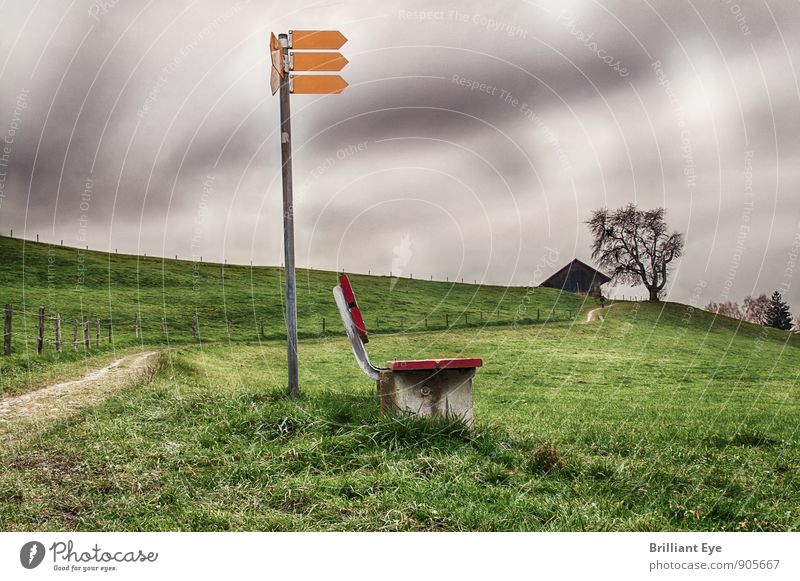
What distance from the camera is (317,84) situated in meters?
5.41

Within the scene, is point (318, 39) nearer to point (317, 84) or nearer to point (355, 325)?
point (317, 84)

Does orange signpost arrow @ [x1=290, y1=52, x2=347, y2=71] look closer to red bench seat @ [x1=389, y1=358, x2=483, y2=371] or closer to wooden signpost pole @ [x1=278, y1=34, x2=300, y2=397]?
wooden signpost pole @ [x1=278, y1=34, x2=300, y2=397]

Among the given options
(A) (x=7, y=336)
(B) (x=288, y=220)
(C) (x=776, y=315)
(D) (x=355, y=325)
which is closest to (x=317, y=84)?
(B) (x=288, y=220)

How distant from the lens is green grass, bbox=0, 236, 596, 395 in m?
21.5

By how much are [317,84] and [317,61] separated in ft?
0.63

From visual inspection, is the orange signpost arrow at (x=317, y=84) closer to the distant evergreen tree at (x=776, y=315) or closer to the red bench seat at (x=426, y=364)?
the red bench seat at (x=426, y=364)

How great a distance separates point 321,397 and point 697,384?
10.7 m

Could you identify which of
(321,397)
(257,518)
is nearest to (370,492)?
(257,518)

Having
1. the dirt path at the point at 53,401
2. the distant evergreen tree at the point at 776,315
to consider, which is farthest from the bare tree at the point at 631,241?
the dirt path at the point at 53,401

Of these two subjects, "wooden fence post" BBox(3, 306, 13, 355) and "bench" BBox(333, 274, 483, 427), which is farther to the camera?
"wooden fence post" BBox(3, 306, 13, 355)

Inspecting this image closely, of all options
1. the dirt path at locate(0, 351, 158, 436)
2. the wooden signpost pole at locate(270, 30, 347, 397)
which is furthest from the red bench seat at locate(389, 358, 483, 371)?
the dirt path at locate(0, 351, 158, 436)

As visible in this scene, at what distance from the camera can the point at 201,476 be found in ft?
13.4

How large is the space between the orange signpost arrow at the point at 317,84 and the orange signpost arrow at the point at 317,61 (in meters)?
0.07
